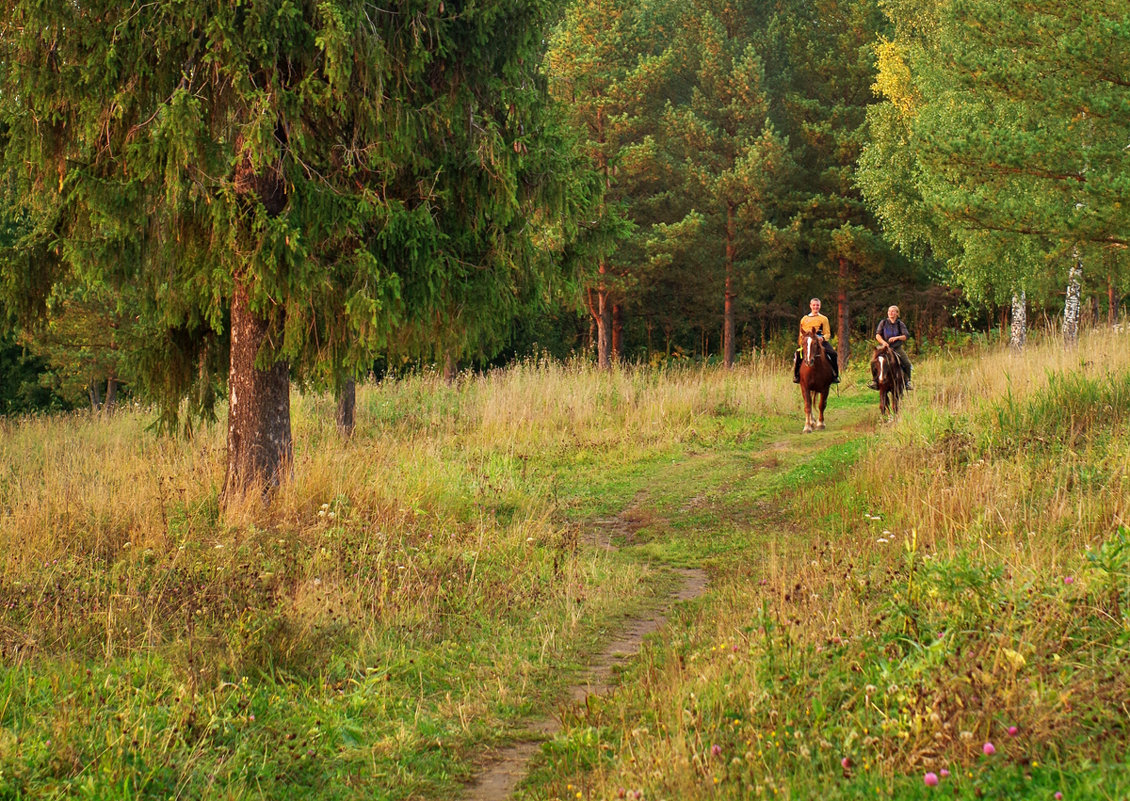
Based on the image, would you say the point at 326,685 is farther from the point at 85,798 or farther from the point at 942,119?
the point at 942,119

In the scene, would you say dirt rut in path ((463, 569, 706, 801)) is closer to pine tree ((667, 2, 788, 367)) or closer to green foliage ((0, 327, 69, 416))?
pine tree ((667, 2, 788, 367))

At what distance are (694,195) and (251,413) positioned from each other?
83.6 ft

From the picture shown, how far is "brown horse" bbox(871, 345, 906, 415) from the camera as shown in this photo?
50.4ft

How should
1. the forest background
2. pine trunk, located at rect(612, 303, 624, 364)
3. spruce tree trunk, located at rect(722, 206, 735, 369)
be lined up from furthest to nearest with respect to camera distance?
1. pine trunk, located at rect(612, 303, 624, 364)
2. spruce tree trunk, located at rect(722, 206, 735, 369)
3. the forest background

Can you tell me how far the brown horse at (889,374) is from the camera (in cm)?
1536

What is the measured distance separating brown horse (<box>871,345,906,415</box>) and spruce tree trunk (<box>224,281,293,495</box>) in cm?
1034

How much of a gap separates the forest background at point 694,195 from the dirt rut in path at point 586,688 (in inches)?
119

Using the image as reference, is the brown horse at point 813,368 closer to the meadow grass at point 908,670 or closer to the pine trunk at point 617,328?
the meadow grass at point 908,670

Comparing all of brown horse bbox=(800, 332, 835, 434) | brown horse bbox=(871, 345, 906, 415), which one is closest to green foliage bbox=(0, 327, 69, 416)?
brown horse bbox=(800, 332, 835, 434)

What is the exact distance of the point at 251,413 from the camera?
8227mm

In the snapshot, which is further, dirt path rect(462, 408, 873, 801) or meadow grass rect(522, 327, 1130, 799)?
dirt path rect(462, 408, 873, 801)

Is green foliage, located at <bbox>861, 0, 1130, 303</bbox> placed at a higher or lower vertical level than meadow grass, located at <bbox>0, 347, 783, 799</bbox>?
higher

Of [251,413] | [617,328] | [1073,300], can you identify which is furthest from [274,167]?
[617,328]

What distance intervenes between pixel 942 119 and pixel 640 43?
14.0 metres
